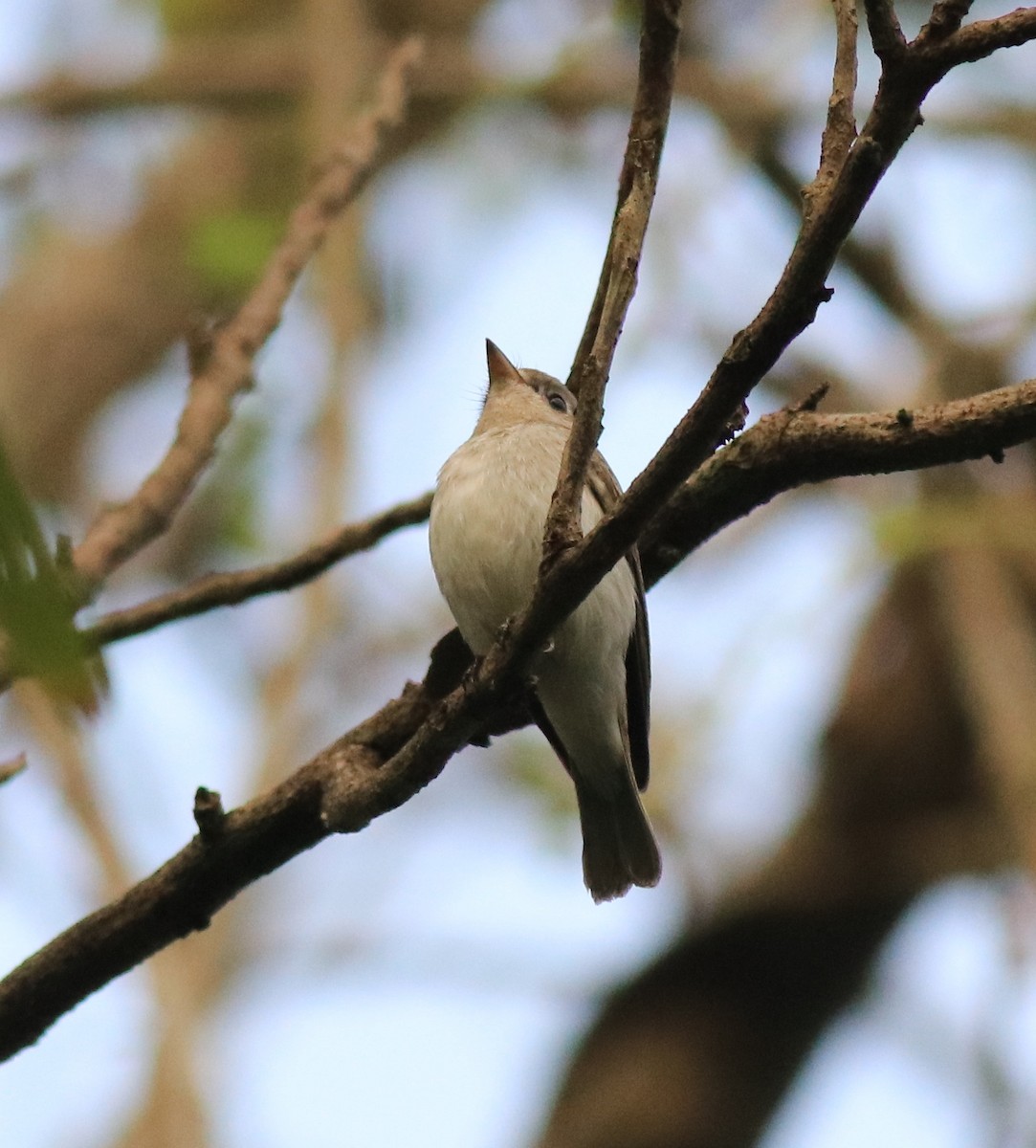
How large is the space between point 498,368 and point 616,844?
1571 mm

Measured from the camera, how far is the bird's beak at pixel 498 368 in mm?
5008

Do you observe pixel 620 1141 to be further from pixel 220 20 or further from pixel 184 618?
pixel 220 20

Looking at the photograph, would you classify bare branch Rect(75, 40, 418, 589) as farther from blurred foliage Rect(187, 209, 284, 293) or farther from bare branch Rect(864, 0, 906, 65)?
bare branch Rect(864, 0, 906, 65)

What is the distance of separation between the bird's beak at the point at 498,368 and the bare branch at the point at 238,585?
1.60 metres

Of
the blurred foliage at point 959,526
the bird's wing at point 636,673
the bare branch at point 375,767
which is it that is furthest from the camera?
the blurred foliage at point 959,526

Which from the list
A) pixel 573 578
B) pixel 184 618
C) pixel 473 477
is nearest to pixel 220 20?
pixel 473 477

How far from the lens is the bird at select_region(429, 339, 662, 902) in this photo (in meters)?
3.88

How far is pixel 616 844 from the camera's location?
4.36 meters

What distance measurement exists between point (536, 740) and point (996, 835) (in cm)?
212

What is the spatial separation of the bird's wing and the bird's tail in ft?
0.29

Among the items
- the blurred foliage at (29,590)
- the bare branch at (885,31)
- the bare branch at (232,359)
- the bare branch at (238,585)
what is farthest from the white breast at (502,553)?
the blurred foliage at (29,590)

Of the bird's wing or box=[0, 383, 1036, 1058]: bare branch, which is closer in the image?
box=[0, 383, 1036, 1058]: bare branch

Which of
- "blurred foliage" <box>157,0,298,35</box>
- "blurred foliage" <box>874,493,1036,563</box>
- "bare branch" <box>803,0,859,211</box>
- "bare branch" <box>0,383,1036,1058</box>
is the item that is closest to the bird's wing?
"bare branch" <box>0,383,1036,1058</box>

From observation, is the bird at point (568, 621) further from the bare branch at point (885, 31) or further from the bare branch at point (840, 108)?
the bare branch at point (885, 31)
